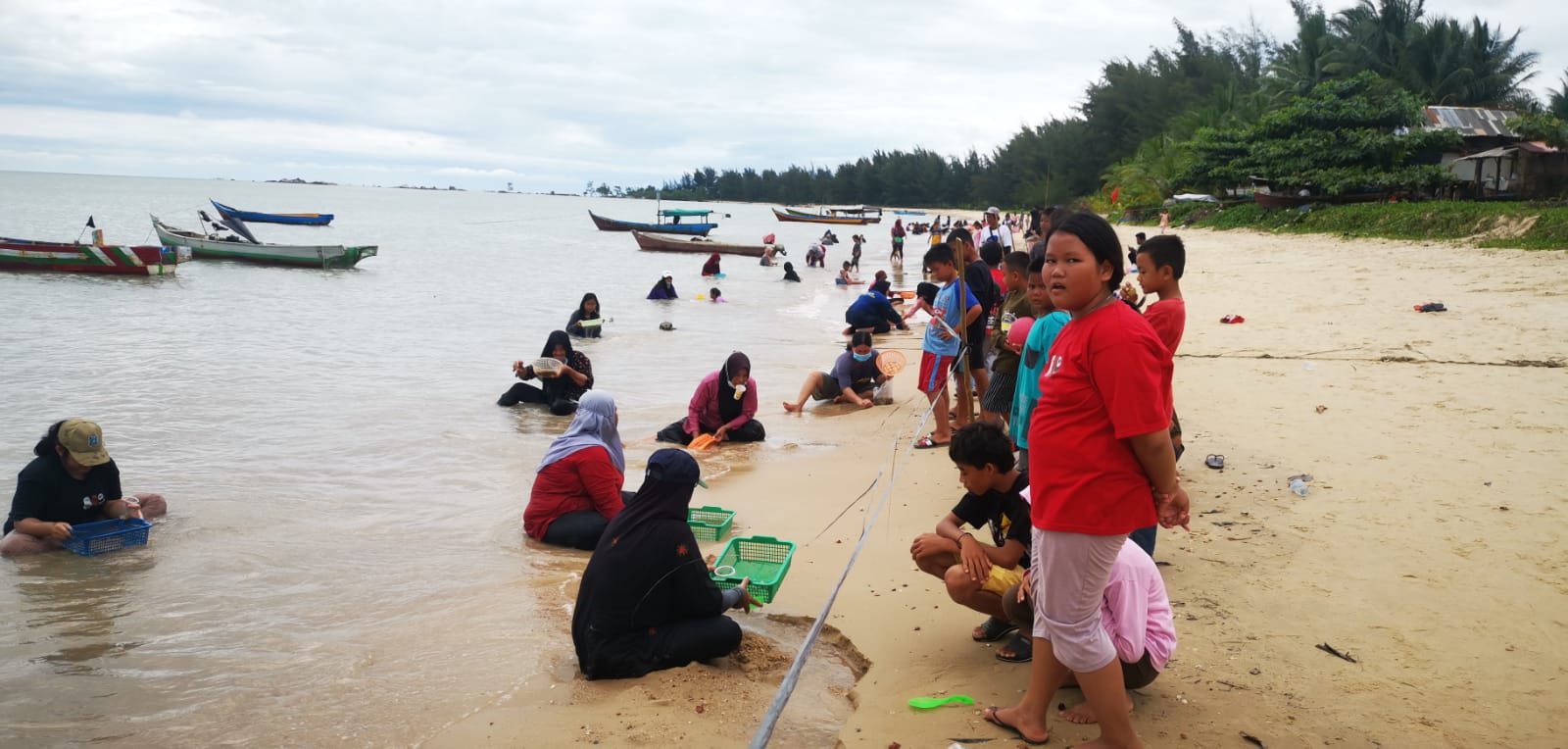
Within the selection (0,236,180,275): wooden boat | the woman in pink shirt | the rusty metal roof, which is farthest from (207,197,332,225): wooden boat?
the woman in pink shirt

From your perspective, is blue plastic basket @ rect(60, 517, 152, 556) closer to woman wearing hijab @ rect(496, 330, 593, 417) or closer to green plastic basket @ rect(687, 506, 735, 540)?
green plastic basket @ rect(687, 506, 735, 540)

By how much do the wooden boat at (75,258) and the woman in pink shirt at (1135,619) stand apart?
28.3 metres

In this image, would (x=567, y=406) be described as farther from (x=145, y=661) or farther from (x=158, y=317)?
(x=158, y=317)

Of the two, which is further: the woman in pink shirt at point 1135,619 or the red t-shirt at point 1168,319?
the red t-shirt at point 1168,319

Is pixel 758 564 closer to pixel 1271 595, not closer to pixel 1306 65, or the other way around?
pixel 1271 595

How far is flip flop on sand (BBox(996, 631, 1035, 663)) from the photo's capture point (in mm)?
3576

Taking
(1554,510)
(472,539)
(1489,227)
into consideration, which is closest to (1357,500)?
(1554,510)

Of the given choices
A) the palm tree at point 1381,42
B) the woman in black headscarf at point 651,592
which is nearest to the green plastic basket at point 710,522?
the woman in black headscarf at point 651,592

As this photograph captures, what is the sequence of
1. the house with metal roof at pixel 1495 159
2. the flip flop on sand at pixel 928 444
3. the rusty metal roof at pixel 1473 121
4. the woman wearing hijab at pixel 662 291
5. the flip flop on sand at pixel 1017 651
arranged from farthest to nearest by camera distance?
the rusty metal roof at pixel 1473 121
the house with metal roof at pixel 1495 159
the woman wearing hijab at pixel 662 291
the flip flop on sand at pixel 928 444
the flip flop on sand at pixel 1017 651

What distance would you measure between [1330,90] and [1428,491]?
2869cm

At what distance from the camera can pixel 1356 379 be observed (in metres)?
7.62

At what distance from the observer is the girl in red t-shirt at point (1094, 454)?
241 centimetres

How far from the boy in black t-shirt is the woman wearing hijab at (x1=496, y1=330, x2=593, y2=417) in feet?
23.1

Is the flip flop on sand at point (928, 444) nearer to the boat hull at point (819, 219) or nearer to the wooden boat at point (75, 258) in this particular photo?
the wooden boat at point (75, 258)
